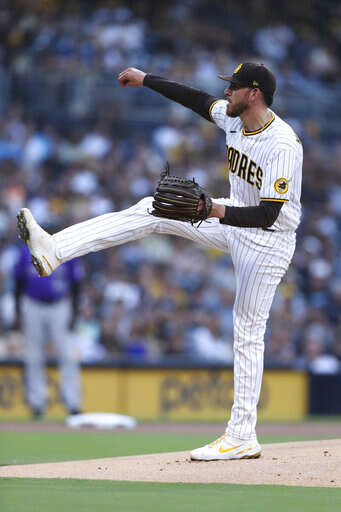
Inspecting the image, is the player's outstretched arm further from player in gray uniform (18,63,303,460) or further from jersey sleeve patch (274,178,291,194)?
jersey sleeve patch (274,178,291,194)

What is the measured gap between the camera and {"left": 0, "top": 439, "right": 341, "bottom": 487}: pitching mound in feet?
17.0

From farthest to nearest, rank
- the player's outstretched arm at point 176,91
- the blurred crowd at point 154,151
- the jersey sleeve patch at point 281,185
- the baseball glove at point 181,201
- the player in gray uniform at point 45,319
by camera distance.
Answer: the blurred crowd at point 154,151, the player in gray uniform at point 45,319, the player's outstretched arm at point 176,91, the jersey sleeve patch at point 281,185, the baseball glove at point 181,201

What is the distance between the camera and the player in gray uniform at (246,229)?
5.62 metres

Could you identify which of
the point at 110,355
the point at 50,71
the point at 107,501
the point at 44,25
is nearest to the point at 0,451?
the point at 107,501

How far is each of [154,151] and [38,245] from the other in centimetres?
1020

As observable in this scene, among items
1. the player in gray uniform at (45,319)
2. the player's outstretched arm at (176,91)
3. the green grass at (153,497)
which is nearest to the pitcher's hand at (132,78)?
the player's outstretched arm at (176,91)

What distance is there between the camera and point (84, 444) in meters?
8.18

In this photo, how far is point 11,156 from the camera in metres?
14.9

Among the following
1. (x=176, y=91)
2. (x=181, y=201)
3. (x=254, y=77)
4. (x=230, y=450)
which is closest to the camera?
(x=181, y=201)

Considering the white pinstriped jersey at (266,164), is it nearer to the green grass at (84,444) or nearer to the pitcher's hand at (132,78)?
the pitcher's hand at (132,78)

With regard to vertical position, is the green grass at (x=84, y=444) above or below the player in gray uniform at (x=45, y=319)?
below

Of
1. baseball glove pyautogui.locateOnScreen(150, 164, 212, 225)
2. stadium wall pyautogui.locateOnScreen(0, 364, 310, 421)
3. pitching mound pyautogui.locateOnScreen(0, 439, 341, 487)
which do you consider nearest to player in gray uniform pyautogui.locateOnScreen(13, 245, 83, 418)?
stadium wall pyautogui.locateOnScreen(0, 364, 310, 421)

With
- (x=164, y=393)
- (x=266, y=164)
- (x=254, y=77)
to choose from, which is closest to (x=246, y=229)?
(x=266, y=164)

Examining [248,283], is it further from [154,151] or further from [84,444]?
[154,151]
